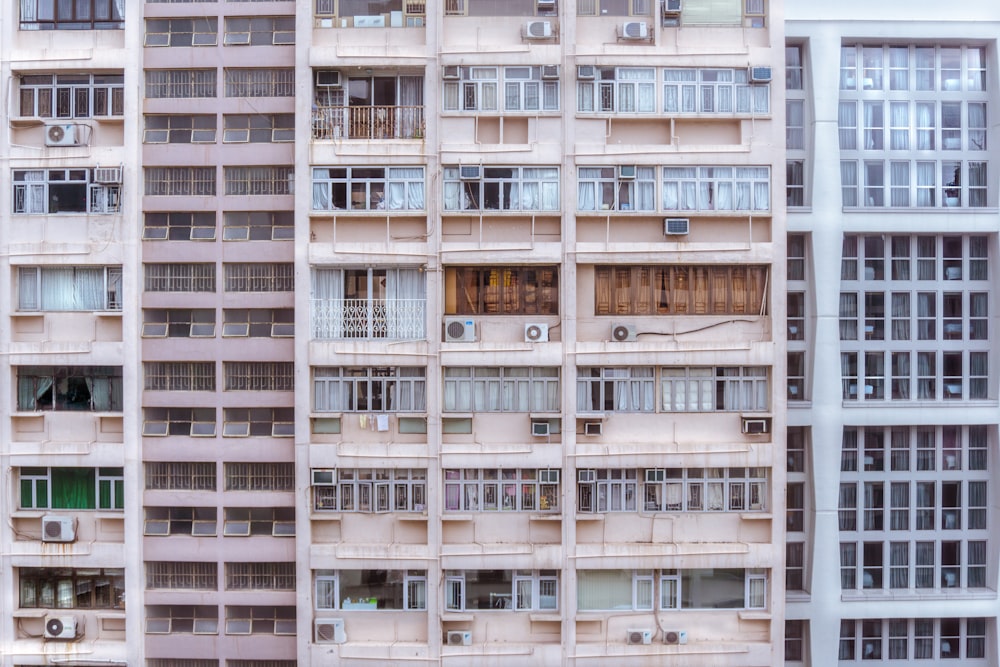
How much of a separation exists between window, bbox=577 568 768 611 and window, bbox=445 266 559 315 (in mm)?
4598

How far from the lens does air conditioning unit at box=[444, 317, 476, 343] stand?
39.2ft

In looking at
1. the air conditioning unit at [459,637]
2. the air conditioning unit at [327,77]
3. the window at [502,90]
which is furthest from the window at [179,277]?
the air conditioning unit at [459,637]

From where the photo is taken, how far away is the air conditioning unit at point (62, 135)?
12180 millimetres

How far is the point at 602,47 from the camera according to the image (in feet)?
39.2

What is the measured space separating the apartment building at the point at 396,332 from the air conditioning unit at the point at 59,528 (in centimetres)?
4

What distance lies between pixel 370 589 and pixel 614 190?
7.82 m

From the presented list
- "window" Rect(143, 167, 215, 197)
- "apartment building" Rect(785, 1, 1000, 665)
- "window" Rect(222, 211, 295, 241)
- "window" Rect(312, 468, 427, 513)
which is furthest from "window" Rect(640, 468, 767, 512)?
"window" Rect(143, 167, 215, 197)

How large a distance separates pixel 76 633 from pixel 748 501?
37.8 ft

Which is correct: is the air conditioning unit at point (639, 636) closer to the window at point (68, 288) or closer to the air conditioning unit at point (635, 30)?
the air conditioning unit at point (635, 30)

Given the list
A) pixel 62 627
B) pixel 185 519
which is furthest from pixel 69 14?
pixel 62 627

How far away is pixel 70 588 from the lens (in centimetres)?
1250

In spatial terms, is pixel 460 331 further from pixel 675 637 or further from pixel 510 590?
pixel 675 637

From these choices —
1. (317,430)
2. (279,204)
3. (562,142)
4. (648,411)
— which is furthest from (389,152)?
(648,411)

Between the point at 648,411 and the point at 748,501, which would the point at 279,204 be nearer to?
the point at 648,411
